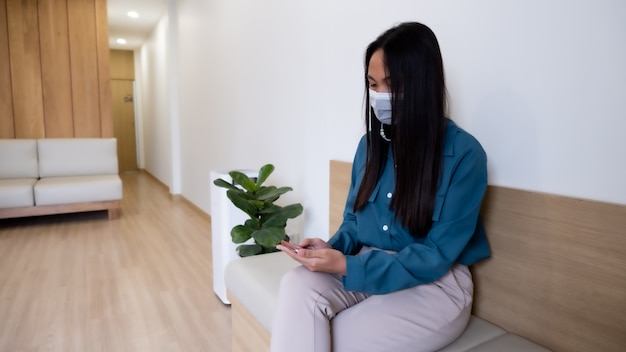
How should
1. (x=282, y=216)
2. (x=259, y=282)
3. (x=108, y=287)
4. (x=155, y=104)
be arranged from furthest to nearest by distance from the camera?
(x=155, y=104) → (x=108, y=287) → (x=282, y=216) → (x=259, y=282)

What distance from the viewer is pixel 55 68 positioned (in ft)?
14.9

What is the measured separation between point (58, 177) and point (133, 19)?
2770mm

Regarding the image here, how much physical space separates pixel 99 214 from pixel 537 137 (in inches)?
179

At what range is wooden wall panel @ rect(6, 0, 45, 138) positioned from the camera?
4.33 m

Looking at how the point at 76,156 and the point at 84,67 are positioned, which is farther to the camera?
the point at 84,67

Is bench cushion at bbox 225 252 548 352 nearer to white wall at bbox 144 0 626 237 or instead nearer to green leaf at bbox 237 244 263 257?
green leaf at bbox 237 244 263 257

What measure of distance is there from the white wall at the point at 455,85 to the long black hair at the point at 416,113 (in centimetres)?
30

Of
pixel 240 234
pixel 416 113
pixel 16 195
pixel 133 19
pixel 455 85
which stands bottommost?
pixel 16 195

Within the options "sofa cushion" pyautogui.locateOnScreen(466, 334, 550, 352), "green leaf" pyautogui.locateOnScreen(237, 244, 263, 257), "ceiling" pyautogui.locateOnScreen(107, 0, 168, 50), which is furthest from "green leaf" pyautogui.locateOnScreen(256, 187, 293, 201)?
"ceiling" pyautogui.locateOnScreen(107, 0, 168, 50)

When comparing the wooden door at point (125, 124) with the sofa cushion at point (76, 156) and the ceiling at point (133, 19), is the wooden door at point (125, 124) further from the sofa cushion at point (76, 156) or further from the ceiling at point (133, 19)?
the sofa cushion at point (76, 156)

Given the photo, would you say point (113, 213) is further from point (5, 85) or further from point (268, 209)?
point (268, 209)

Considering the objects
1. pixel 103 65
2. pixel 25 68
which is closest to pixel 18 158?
pixel 25 68

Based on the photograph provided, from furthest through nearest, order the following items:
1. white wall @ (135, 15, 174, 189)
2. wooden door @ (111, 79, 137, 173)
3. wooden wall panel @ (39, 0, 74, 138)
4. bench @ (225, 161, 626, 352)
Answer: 1. wooden door @ (111, 79, 137, 173)
2. white wall @ (135, 15, 174, 189)
3. wooden wall panel @ (39, 0, 74, 138)
4. bench @ (225, 161, 626, 352)

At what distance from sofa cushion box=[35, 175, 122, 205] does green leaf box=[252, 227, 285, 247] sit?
9.59ft
